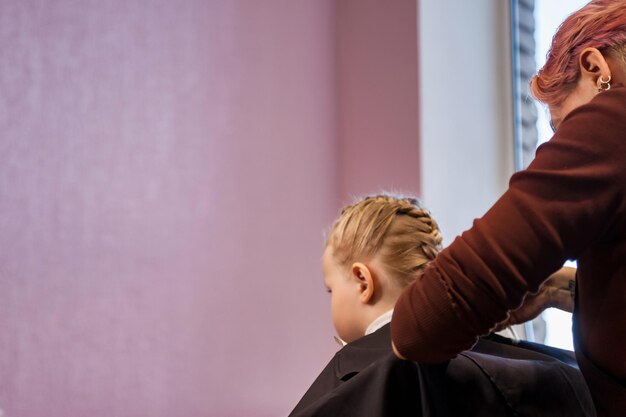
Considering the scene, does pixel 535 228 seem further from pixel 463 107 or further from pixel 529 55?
pixel 529 55

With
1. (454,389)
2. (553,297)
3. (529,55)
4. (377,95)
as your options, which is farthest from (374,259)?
(529,55)

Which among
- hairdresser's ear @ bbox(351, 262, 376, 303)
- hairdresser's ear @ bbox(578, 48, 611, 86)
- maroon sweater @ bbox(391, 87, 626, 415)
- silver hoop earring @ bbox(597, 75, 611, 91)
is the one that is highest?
hairdresser's ear @ bbox(578, 48, 611, 86)

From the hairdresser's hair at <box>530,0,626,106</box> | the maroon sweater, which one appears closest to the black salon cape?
the maroon sweater

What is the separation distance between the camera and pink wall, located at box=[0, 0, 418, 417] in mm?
1913

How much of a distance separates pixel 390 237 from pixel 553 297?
354 mm

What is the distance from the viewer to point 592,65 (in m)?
1.11

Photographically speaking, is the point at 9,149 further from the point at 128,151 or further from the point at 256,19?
the point at 256,19

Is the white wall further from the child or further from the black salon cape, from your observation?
the black salon cape

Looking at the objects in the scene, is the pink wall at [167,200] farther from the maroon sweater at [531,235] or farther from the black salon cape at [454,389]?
the maroon sweater at [531,235]

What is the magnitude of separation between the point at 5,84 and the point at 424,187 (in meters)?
1.27

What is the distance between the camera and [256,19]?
2.56 meters

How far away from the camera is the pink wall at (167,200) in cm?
191

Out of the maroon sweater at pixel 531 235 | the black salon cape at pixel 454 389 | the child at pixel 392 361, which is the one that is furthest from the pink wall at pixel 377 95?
the maroon sweater at pixel 531 235

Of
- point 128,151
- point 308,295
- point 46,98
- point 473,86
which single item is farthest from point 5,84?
point 473,86
